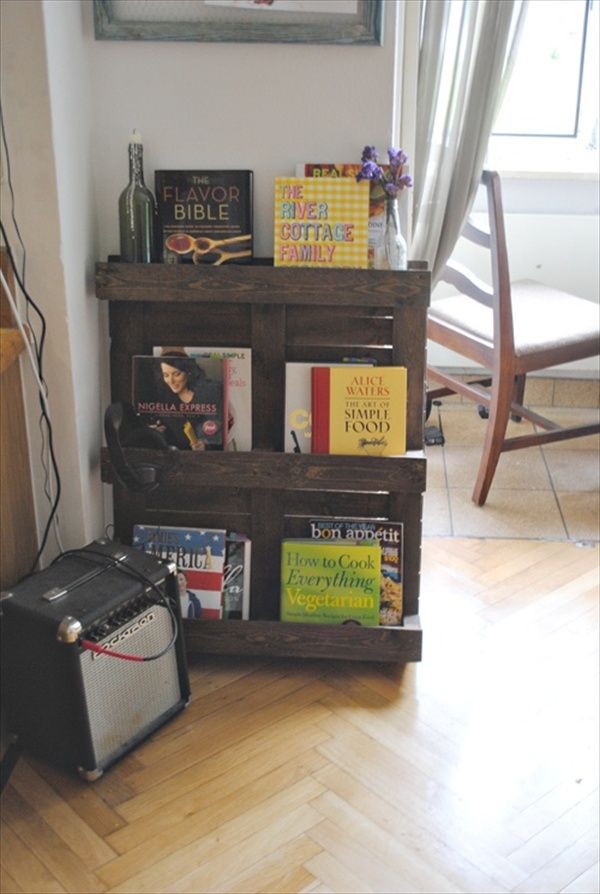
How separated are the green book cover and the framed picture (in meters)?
0.95

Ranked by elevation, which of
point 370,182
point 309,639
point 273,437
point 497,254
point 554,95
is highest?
point 554,95

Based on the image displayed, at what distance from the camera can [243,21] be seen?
2045 mm

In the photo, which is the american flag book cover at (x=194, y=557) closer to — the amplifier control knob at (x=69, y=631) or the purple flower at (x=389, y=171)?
the amplifier control knob at (x=69, y=631)

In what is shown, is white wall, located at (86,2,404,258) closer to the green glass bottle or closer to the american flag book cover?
the green glass bottle

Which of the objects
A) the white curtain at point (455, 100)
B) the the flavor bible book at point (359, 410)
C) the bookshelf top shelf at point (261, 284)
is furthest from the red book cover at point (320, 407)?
the white curtain at point (455, 100)

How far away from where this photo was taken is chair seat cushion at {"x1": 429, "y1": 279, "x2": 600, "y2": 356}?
2859 mm

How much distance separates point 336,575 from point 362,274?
590mm

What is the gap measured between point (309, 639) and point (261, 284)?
701 millimetres

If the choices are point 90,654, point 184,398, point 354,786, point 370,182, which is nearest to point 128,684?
point 90,654

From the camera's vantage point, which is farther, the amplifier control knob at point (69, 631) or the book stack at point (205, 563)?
the book stack at point (205, 563)

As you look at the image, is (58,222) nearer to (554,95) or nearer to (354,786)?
(354,786)

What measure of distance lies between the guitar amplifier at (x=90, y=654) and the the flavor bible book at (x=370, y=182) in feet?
2.40

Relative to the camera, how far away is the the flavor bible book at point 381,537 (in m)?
2.24

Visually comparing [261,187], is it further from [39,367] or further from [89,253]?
[39,367]
